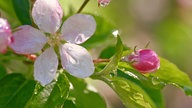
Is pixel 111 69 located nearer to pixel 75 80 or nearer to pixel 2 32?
pixel 2 32

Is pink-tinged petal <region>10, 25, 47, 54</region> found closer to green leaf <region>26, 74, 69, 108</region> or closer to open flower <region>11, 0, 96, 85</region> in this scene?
open flower <region>11, 0, 96, 85</region>

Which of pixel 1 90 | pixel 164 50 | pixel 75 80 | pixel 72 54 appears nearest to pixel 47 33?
pixel 72 54

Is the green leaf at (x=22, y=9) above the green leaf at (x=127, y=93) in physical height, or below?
above

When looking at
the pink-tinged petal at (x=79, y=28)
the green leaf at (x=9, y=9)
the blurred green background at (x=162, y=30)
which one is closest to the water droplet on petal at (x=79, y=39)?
the pink-tinged petal at (x=79, y=28)

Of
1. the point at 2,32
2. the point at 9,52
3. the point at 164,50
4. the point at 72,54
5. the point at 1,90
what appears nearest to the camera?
the point at 2,32

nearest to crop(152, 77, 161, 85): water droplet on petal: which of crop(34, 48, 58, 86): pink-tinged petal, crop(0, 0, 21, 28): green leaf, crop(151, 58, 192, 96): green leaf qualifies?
crop(151, 58, 192, 96): green leaf

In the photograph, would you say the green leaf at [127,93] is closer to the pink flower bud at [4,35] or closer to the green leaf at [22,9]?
the pink flower bud at [4,35]
